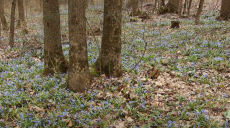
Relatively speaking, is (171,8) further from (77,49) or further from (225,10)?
(77,49)

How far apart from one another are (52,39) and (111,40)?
210cm

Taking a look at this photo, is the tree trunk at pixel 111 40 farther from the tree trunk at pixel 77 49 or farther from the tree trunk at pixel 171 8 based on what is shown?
the tree trunk at pixel 171 8

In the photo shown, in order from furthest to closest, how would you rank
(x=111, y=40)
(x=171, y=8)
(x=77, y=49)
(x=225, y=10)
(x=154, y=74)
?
1. (x=171, y=8)
2. (x=225, y=10)
3. (x=154, y=74)
4. (x=111, y=40)
5. (x=77, y=49)

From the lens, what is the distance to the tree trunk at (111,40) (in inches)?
208

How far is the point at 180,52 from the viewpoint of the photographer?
808 cm

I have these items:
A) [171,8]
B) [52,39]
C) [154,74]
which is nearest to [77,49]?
[52,39]

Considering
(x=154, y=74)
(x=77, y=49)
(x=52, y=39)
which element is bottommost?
(x=154, y=74)

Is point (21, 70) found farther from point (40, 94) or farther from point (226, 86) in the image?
point (226, 86)

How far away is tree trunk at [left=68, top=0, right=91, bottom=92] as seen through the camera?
4.67m

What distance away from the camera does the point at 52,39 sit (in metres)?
6.19

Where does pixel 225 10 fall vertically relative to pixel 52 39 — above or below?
above

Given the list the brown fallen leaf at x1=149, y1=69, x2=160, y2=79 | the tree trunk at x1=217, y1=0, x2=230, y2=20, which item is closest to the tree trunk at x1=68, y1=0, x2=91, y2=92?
the brown fallen leaf at x1=149, y1=69, x2=160, y2=79

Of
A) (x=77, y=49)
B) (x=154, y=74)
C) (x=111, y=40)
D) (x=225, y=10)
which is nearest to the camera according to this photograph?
(x=77, y=49)

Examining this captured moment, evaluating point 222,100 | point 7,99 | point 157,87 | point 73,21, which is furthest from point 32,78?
point 222,100
